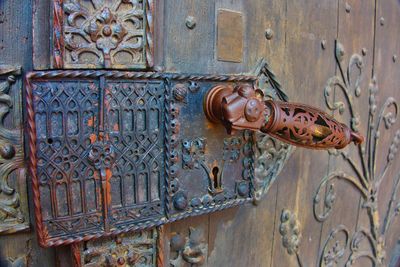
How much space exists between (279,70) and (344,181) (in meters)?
0.33

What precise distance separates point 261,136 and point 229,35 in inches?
6.9

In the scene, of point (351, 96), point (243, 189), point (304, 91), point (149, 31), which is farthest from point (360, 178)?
point (149, 31)

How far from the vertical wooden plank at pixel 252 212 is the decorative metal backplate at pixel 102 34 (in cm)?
13

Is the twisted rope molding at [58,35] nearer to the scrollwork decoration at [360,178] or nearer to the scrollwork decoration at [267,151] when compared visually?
the scrollwork decoration at [267,151]

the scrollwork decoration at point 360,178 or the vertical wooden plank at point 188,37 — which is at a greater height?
the vertical wooden plank at point 188,37

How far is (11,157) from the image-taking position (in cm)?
44

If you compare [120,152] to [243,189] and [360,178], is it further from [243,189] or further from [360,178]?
[360,178]

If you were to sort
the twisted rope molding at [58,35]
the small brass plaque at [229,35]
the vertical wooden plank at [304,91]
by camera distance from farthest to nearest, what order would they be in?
the vertical wooden plank at [304,91], the small brass plaque at [229,35], the twisted rope molding at [58,35]

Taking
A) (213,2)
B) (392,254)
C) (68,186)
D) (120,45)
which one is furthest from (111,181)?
(392,254)

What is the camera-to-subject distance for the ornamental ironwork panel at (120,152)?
0.43m

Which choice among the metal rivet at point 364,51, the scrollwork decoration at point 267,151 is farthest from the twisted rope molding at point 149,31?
the metal rivet at point 364,51

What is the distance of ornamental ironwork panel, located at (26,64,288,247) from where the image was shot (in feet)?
1.41

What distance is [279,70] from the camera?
2.12 feet

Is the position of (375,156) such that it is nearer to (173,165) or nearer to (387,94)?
(387,94)
